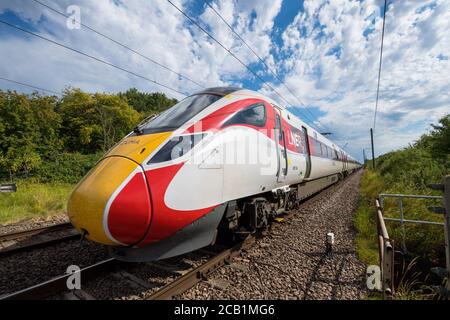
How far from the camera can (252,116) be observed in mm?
4410

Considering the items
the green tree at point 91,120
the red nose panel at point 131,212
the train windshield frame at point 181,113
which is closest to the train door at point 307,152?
the train windshield frame at point 181,113

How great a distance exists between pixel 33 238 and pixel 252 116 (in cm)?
592

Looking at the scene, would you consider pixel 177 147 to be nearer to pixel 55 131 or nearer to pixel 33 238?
pixel 33 238

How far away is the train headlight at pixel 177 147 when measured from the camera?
3.01m

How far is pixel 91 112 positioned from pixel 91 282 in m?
36.6

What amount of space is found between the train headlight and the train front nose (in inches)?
11.4

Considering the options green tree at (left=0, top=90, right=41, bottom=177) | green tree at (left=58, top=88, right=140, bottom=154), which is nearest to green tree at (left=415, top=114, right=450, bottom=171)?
green tree at (left=0, top=90, right=41, bottom=177)

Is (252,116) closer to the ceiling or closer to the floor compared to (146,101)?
closer to the floor

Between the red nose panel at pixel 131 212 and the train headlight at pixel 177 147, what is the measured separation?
0.33m

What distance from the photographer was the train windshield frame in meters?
3.64

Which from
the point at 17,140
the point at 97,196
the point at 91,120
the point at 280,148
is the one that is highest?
the point at 91,120

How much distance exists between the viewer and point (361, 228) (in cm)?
619

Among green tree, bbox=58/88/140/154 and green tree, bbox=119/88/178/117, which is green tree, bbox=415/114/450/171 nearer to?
green tree, bbox=58/88/140/154

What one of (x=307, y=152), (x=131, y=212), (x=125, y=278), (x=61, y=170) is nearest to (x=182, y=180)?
(x=131, y=212)
